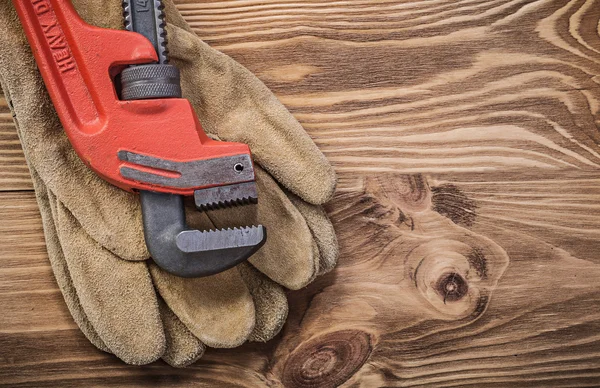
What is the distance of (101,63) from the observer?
24.6 inches

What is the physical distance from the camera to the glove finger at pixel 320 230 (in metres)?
0.72

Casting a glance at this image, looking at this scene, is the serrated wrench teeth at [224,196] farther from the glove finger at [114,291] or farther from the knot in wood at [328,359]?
the knot in wood at [328,359]

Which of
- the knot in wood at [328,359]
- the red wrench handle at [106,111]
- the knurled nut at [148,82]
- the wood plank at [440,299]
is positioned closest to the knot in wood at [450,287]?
the wood plank at [440,299]

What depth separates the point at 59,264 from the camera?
→ 0.71 meters

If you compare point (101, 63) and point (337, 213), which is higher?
point (101, 63)

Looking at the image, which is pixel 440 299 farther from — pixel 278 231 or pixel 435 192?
pixel 278 231

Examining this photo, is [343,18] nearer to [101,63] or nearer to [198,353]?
[101,63]

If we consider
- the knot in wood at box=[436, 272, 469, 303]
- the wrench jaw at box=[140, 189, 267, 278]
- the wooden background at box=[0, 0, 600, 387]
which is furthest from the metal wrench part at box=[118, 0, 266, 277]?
the knot in wood at box=[436, 272, 469, 303]

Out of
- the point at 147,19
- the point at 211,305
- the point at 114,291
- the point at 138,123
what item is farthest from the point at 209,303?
the point at 147,19

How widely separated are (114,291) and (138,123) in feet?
0.67

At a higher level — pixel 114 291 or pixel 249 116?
pixel 249 116

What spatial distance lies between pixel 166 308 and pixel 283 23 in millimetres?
402

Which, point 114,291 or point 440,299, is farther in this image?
point 440,299

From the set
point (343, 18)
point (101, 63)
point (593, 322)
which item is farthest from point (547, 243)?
point (101, 63)
